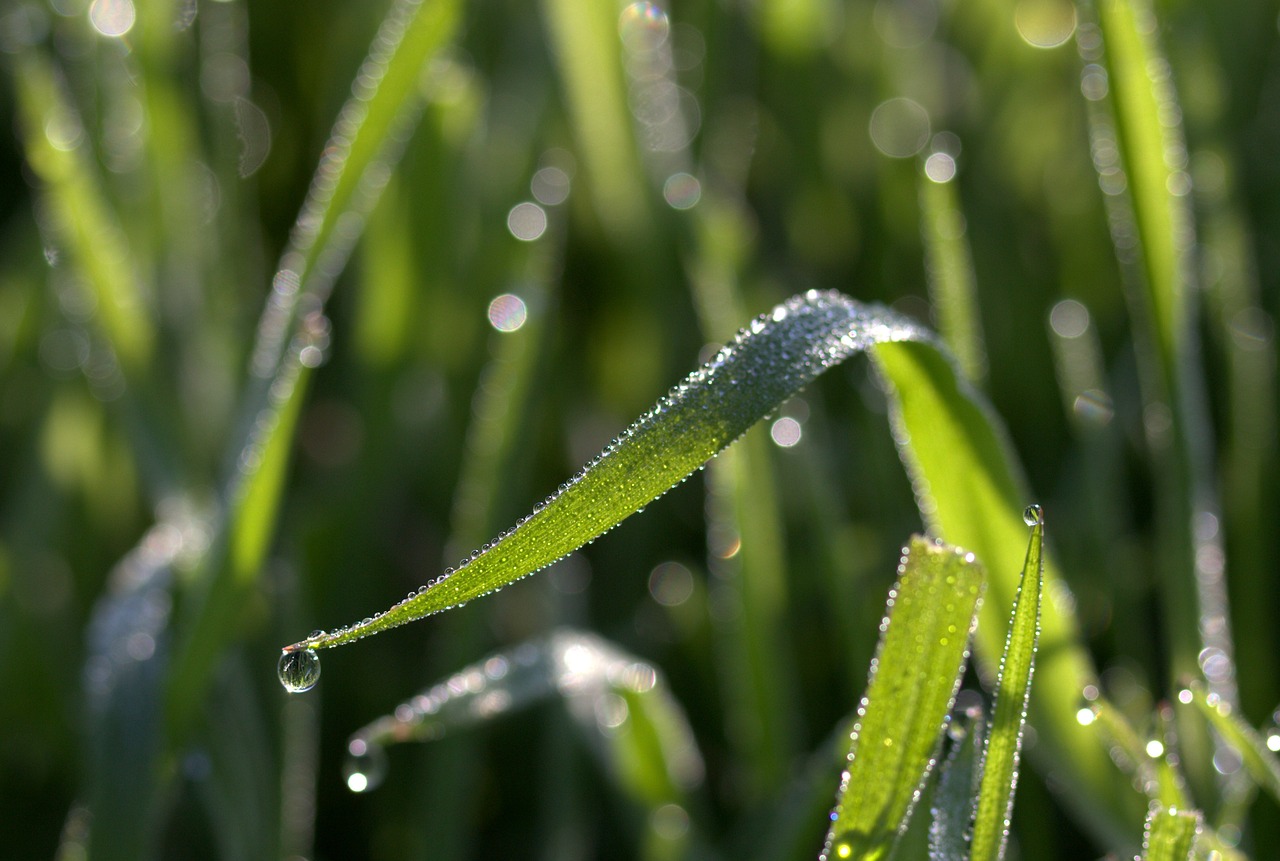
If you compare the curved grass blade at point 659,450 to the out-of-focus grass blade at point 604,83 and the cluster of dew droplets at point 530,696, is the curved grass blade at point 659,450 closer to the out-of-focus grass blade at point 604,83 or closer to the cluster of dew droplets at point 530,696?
the cluster of dew droplets at point 530,696

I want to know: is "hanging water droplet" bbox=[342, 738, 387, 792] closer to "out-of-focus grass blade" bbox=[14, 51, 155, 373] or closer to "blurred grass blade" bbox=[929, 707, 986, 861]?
"blurred grass blade" bbox=[929, 707, 986, 861]

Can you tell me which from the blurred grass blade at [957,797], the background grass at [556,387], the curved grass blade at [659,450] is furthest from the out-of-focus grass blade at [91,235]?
the blurred grass blade at [957,797]

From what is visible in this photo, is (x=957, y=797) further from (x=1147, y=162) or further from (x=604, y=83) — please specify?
(x=604, y=83)

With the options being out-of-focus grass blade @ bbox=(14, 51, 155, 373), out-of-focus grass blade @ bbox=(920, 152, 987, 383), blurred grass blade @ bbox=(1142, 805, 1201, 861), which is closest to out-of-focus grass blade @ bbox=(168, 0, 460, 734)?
out-of-focus grass blade @ bbox=(14, 51, 155, 373)

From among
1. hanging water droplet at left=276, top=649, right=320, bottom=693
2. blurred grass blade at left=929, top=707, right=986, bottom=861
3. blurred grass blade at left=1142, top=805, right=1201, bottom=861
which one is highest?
hanging water droplet at left=276, top=649, right=320, bottom=693

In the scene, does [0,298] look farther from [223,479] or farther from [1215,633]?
[1215,633]

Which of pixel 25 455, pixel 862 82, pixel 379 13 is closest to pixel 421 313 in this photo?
pixel 25 455
